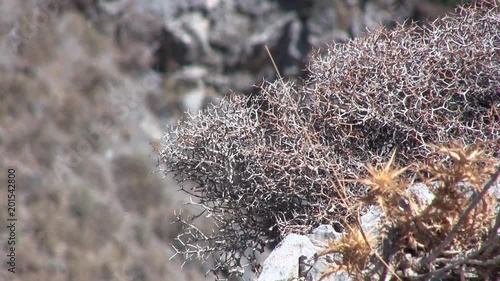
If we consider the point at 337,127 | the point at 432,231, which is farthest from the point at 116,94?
the point at 432,231

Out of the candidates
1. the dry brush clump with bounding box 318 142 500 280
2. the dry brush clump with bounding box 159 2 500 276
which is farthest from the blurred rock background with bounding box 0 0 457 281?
the dry brush clump with bounding box 318 142 500 280

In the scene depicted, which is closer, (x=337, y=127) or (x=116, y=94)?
(x=337, y=127)

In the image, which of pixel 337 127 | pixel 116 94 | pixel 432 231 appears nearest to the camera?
pixel 432 231

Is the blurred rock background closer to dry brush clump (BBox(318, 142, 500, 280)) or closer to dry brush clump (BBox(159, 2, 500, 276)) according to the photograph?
dry brush clump (BBox(159, 2, 500, 276))

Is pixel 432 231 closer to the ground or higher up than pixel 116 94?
closer to the ground

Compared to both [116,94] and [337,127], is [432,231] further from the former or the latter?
[116,94]

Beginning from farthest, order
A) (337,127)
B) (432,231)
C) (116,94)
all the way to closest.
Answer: (116,94), (337,127), (432,231)
